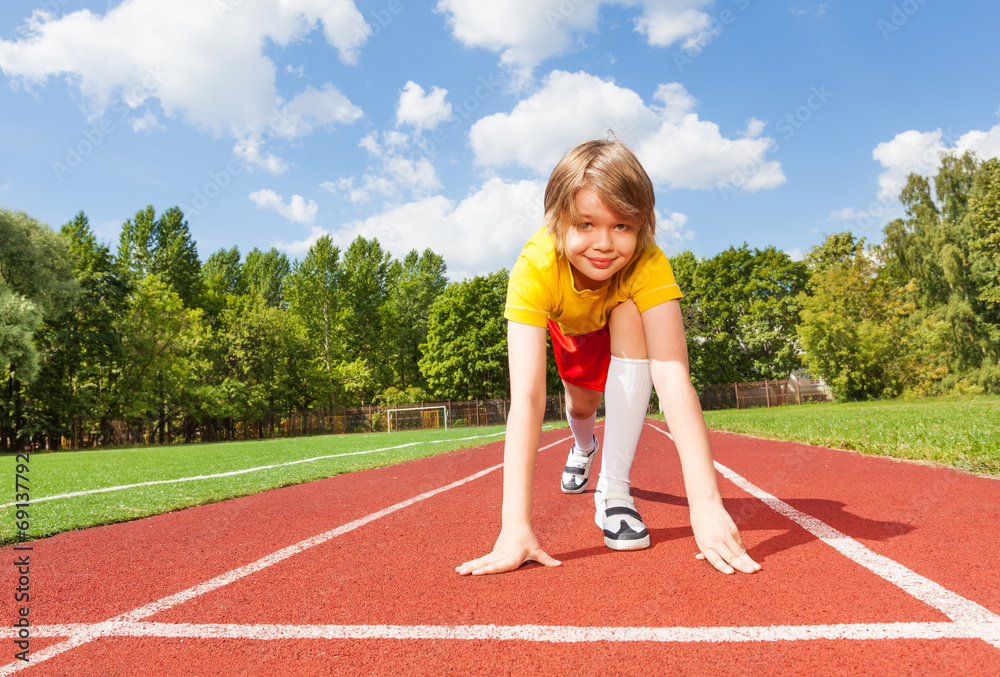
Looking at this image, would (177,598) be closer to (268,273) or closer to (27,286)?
(27,286)

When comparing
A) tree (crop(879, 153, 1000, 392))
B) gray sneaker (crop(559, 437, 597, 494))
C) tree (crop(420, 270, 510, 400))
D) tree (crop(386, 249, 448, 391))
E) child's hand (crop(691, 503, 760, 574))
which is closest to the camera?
child's hand (crop(691, 503, 760, 574))

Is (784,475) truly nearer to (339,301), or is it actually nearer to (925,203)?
(925,203)

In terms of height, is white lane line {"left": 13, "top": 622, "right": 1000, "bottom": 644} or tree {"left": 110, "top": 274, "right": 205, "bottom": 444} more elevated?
tree {"left": 110, "top": 274, "right": 205, "bottom": 444}

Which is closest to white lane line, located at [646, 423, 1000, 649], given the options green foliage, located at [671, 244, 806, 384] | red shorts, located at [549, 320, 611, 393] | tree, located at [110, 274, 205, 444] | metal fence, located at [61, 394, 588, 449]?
red shorts, located at [549, 320, 611, 393]

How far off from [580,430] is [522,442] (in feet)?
4.99

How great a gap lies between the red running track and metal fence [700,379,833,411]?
1648 inches

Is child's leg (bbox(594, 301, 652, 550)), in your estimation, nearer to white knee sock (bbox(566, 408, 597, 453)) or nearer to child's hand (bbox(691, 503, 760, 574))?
child's hand (bbox(691, 503, 760, 574))

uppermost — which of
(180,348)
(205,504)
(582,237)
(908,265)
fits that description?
(908,265)

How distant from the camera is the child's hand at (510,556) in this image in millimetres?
2361

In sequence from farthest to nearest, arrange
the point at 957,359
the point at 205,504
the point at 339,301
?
the point at 339,301, the point at 957,359, the point at 205,504

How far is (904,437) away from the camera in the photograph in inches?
286

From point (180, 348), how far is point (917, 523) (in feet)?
133

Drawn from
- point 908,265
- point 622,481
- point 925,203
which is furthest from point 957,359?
point 622,481

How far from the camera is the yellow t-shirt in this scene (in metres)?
2.56
